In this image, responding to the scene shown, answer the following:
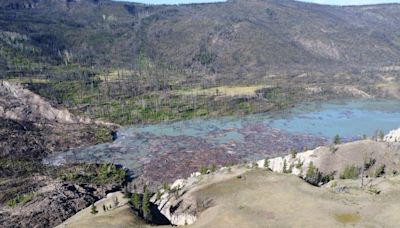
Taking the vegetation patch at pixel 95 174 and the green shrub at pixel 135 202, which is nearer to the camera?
the green shrub at pixel 135 202

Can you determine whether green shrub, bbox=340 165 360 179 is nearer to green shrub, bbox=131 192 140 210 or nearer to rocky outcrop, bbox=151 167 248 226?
rocky outcrop, bbox=151 167 248 226

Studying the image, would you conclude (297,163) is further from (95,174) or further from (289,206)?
(95,174)

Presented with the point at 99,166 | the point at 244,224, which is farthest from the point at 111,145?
the point at 244,224

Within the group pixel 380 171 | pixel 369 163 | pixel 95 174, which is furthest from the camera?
pixel 95 174

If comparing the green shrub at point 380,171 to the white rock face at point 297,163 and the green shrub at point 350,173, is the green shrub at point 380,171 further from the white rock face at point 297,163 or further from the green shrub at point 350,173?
the white rock face at point 297,163

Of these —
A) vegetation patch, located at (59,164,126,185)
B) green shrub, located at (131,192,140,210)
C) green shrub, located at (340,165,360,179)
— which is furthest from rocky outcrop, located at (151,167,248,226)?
vegetation patch, located at (59,164,126,185)

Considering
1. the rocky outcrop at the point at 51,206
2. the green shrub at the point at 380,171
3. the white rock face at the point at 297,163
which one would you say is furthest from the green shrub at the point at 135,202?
the green shrub at the point at 380,171

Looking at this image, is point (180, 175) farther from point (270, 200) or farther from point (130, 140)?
point (270, 200)

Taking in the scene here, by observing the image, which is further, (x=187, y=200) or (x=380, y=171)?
(x=380, y=171)

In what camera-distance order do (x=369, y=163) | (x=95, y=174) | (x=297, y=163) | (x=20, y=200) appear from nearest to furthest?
1. (x=20, y=200)
2. (x=369, y=163)
3. (x=297, y=163)
4. (x=95, y=174)

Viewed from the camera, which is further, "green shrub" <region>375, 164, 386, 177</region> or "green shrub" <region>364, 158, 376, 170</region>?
"green shrub" <region>364, 158, 376, 170</region>

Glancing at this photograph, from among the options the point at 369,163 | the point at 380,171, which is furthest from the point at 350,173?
the point at 369,163

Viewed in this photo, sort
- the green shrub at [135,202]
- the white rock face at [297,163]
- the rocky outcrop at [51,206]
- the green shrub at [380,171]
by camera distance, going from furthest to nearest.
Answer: the white rock face at [297,163], the green shrub at [380,171], the rocky outcrop at [51,206], the green shrub at [135,202]
